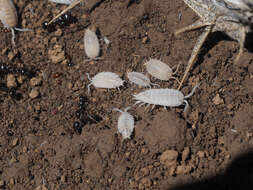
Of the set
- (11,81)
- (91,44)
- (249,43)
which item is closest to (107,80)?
(91,44)

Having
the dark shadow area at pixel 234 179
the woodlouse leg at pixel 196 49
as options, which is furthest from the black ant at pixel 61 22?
the dark shadow area at pixel 234 179

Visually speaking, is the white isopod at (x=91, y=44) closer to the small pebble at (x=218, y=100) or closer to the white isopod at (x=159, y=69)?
the white isopod at (x=159, y=69)

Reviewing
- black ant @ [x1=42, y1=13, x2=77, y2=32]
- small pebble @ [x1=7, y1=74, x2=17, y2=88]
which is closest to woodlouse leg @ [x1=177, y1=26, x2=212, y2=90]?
black ant @ [x1=42, y1=13, x2=77, y2=32]

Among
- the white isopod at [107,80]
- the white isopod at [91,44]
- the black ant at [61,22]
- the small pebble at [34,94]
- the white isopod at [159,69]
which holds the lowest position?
the small pebble at [34,94]

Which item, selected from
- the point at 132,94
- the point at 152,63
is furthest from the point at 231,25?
the point at 132,94

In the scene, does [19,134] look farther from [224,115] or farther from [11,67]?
[224,115]

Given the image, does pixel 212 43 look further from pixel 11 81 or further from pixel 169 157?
pixel 11 81

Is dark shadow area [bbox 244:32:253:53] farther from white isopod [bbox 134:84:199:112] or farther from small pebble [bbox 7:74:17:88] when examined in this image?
small pebble [bbox 7:74:17:88]
